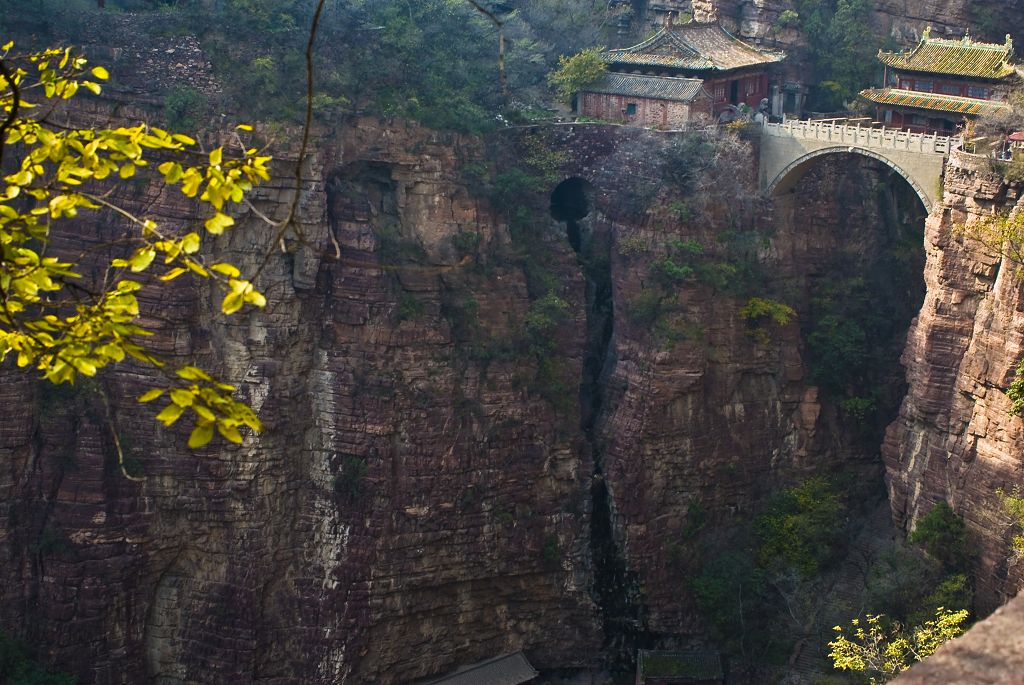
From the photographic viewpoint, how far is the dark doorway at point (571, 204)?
37562 mm

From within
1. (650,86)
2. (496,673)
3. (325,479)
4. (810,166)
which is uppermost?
(650,86)

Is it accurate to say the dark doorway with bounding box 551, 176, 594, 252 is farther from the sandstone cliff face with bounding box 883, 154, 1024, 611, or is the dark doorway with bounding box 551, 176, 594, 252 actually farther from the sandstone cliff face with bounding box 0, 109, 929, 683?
the sandstone cliff face with bounding box 883, 154, 1024, 611

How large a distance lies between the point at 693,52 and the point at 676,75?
2.34 feet

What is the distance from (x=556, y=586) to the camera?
35.4 m

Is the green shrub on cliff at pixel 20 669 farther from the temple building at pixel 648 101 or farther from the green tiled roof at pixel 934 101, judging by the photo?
the green tiled roof at pixel 934 101

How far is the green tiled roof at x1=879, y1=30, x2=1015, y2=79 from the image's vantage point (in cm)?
3491

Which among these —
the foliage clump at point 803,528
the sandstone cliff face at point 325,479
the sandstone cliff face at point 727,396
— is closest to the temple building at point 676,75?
the sandstone cliff face at point 727,396

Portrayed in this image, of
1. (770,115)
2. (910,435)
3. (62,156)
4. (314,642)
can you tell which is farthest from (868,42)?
(62,156)

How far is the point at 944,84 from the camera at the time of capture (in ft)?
117

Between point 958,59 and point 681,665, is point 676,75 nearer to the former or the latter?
point 958,59

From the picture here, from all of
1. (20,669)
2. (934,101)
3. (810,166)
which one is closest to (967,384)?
(810,166)

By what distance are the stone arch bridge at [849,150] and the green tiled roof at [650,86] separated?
2.08 meters

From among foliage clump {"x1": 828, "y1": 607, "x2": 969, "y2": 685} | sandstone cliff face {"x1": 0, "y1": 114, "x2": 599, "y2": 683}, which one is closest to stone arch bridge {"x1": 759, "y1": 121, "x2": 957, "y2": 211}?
sandstone cliff face {"x1": 0, "y1": 114, "x2": 599, "y2": 683}

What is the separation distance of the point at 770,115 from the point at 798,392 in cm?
748
